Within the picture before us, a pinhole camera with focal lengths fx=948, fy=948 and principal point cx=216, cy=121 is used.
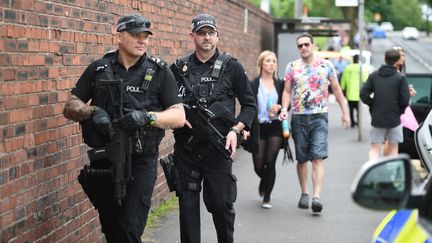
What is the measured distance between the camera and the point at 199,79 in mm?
6840

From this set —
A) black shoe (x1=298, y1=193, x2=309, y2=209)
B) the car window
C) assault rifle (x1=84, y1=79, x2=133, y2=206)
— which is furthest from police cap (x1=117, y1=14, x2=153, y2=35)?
the car window

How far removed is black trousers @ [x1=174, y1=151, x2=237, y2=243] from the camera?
Answer: 6.79 meters

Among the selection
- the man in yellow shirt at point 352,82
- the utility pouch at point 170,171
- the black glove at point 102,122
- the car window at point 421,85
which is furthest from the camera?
the man in yellow shirt at point 352,82

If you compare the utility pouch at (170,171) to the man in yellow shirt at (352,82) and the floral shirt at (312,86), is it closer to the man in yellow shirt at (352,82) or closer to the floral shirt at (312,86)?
the floral shirt at (312,86)

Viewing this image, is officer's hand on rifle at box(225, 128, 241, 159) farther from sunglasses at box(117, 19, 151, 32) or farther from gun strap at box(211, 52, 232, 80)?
sunglasses at box(117, 19, 151, 32)

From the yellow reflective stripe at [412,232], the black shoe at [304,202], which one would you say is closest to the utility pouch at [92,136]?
the yellow reflective stripe at [412,232]

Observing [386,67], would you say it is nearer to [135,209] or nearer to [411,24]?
[135,209]

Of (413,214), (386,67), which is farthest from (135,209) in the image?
(386,67)

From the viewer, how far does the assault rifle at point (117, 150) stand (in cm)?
544

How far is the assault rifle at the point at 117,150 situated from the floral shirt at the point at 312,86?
4.27 metres

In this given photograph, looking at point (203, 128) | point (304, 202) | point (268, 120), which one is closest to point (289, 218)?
point (304, 202)

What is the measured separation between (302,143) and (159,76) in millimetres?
4069

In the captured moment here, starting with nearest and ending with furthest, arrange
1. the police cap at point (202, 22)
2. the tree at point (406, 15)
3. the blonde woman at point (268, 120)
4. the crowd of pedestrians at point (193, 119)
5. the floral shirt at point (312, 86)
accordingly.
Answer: the crowd of pedestrians at point (193, 119) → the police cap at point (202, 22) → the floral shirt at point (312, 86) → the blonde woman at point (268, 120) → the tree at point (406, 15)

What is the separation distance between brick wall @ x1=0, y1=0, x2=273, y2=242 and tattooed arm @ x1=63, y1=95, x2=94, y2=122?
0.29 m
